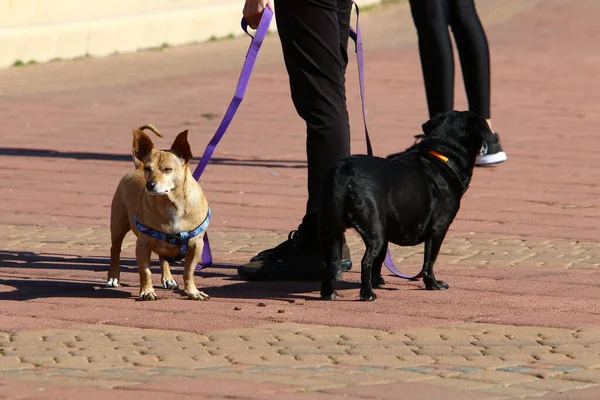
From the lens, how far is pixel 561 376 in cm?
376

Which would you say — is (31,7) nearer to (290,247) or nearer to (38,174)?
(38,174)

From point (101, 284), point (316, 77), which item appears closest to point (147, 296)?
point (101, 284)

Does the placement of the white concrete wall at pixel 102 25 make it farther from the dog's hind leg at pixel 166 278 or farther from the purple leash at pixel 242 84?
the dog's hind leg at pixel 166 278

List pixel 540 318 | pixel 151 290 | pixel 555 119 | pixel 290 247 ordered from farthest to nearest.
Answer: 1. pixel 555 119
2. pixel 290 247
3. pixel 151 290
4. pixel 540 318

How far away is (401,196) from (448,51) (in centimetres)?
317

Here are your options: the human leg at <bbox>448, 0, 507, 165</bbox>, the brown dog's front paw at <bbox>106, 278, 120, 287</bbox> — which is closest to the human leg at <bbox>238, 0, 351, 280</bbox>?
the brown dog's front paw at <bbox>106, 278, 120, 287</bbox>

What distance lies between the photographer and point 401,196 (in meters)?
4.78

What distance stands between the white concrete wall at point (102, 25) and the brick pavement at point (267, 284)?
313 millimetres

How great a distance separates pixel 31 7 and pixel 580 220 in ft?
24.2

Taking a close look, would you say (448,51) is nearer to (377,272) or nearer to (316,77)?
(316,77)

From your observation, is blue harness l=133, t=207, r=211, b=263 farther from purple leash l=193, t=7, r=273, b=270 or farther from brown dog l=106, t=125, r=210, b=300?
purple leash l=193, t=7, r=273, b=270

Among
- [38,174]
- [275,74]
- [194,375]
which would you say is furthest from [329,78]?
[275,74]

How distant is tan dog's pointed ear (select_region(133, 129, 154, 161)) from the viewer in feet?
15.6

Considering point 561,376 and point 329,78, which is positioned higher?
point 329,78
